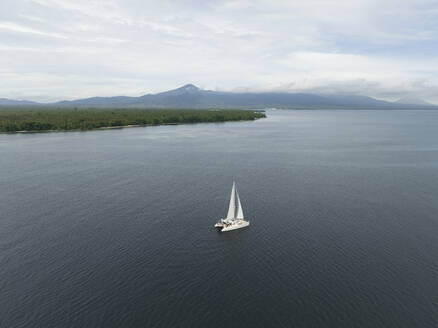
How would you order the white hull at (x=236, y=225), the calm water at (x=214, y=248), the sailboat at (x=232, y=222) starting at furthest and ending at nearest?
1. the sailboat at (x=232, y=222)
2. the white hull at (x=236, y=225)
3. the calm water at (x=214, y=248)

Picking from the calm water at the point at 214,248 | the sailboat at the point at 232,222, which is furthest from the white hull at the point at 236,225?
the calm water at the point at 214,248

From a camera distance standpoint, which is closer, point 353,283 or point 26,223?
point 353,283

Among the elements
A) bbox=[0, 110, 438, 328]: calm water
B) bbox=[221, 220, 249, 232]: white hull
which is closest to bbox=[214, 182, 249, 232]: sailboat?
bbox=[221, 220, 249, 232]: white hull

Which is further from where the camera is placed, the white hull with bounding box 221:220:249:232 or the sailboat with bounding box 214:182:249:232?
the sailboat with bounding box 214:182:249:232

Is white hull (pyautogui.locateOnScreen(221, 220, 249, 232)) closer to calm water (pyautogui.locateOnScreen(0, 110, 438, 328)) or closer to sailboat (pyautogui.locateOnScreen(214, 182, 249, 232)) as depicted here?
sailboat (pyautogui.locateOnScreen(214, 182, 249, 232))

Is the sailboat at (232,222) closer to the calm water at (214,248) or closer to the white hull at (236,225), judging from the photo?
the white hull at (236,225)

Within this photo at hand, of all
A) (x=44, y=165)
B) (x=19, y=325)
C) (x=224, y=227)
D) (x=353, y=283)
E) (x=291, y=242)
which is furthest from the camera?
(x=44, y=165)

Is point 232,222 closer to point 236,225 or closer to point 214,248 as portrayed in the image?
point 236,225

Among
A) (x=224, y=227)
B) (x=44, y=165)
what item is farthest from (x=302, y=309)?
(x=44, y=165)

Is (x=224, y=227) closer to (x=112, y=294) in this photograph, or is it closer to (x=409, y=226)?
(x=112, y=294)
